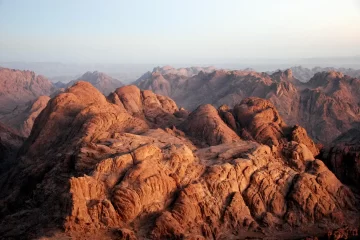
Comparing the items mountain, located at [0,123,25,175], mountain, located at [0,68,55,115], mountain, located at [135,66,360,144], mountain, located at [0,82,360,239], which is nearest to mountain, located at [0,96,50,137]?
mountain, located at [0,123,25,175]

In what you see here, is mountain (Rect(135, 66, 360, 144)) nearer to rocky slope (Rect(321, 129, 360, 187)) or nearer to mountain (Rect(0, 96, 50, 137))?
rocky slope (Rect(321, 129, 360, 187))

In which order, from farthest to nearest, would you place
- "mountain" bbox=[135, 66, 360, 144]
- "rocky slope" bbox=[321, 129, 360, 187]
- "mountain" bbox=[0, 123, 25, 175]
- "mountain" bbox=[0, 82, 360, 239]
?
"mountain" bbox=[135, 66, 360, 144], "mountain" bbox=[0, 123, 25, 175], "rocky slope" bbox=[321, 129, 360, 187], "mountain" bbox=[0, 82, 360, 239]

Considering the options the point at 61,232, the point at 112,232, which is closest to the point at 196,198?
→ the point at 112,232

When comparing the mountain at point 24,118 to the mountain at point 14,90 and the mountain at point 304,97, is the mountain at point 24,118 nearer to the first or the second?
the mountain at point 14,90

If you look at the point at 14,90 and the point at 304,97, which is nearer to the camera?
the point at 304,97

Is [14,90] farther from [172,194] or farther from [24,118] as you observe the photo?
[172,194]

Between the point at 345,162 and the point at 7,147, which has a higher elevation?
the point at 345,162

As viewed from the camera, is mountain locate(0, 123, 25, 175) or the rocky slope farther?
mountain locate(0, 123, 25, 175)

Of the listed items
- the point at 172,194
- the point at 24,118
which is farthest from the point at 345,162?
the point at 24,118

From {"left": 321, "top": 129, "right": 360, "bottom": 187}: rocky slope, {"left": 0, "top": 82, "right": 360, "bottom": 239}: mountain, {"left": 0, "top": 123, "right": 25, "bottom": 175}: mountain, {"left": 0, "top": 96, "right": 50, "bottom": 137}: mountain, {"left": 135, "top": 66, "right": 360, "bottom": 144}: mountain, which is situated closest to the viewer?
{"left": 0, "top": 82, "right": 360, "bottom": 239}: mountain
